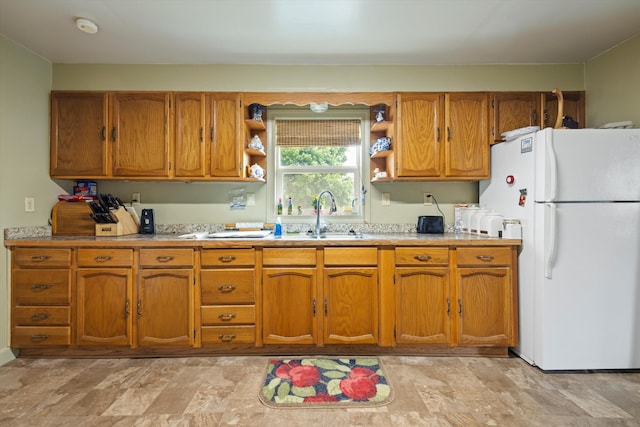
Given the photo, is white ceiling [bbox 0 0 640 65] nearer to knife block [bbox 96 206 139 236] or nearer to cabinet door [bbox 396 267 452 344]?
knife block [bbox 96 206 139 236]

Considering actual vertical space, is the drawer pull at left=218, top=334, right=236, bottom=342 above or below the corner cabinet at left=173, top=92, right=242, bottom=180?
below

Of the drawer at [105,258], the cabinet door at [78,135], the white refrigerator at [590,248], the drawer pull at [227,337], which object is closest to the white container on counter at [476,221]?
the white refrigerator at [590,248]

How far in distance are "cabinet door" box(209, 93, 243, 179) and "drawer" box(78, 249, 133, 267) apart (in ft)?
3.04

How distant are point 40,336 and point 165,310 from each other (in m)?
0.93

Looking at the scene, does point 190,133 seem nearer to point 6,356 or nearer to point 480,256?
point 6,356

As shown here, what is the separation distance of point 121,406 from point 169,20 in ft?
8.03

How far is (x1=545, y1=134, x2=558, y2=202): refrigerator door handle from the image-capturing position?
218cm

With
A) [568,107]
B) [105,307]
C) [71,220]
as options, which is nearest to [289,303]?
[105,307]

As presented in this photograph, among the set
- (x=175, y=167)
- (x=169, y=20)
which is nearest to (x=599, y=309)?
(x=175, y=167)

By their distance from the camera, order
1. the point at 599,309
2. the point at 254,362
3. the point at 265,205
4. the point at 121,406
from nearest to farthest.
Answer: the point at 121,406 < the point at 599,309 < the point at 254,362 < the point at 265,205


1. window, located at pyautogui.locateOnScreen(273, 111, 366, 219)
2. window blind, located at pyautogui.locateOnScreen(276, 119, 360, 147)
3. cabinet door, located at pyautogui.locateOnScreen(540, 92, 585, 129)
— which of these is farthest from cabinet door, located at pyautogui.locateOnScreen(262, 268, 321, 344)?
cabinet door, located at pyautogui.locateOnScreen(540, 92, 585, 129)

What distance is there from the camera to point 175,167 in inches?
110

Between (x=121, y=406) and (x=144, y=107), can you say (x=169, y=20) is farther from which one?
(x=121, y=406)

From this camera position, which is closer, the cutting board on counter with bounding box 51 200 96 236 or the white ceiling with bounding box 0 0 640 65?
the white ceiling with bounding box 0 0 640 65
